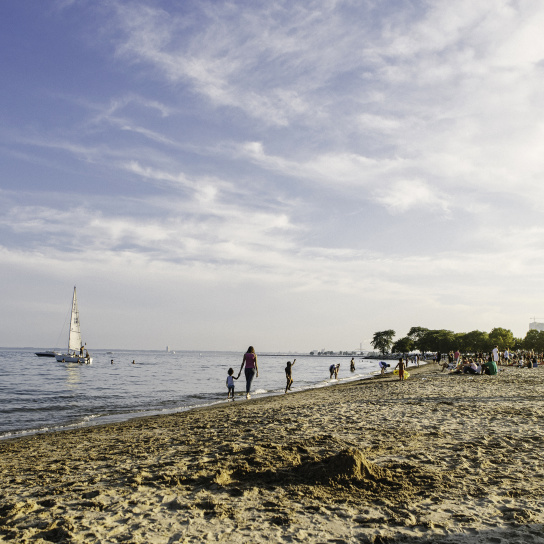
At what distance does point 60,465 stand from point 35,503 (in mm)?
2228

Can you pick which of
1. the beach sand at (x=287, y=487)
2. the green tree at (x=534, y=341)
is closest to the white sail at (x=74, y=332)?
the beach sand at (x=287, y=487)

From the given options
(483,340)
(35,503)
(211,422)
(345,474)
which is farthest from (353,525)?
(483,340)

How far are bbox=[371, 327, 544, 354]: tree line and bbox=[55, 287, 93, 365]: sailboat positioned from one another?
104 m

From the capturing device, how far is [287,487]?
17.4 ft

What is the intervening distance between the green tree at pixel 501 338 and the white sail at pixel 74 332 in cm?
10547

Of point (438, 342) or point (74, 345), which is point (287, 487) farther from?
point (438, 342)

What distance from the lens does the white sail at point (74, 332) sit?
8334 cm

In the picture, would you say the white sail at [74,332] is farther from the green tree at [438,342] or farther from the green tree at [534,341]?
the green tree at [534,341]

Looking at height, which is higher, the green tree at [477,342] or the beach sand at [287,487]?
the beach sand at [287,487]

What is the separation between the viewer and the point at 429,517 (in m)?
4.36

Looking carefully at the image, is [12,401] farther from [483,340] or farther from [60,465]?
[483,340]

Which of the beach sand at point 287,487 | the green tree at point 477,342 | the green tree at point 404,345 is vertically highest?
the beach sand at point 287,487

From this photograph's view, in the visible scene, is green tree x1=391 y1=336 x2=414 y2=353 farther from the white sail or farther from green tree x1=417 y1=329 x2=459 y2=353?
the white sail

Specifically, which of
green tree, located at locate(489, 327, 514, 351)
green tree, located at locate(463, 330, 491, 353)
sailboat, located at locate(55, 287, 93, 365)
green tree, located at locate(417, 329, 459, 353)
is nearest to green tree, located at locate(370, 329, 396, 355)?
green tree, located at locate(417, 329, 459, 353)
